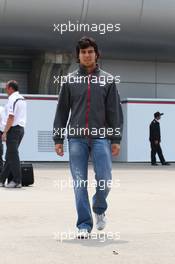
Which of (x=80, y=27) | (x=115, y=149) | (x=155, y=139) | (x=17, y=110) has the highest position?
(x=80, y=27)

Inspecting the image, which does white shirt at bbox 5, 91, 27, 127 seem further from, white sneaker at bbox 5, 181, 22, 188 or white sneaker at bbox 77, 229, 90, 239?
white sneaker at bbox 77, 229, 90, 239

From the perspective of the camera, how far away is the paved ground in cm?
561

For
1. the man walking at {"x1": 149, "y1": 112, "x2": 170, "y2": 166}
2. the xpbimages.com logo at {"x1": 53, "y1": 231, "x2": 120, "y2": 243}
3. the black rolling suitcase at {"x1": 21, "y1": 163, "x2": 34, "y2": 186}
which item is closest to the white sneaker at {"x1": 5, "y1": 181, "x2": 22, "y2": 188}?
the black rolling suitcase at {"x1": 21, "y1": 163, "x2": 34, "y2": 186}

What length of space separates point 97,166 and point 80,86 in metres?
0.73

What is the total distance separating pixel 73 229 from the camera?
23.1ft

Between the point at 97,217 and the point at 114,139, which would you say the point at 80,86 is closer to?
the point at 114,139

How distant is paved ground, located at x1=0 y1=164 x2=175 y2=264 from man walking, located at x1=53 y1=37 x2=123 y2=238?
38cm

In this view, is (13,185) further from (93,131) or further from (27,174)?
(93,131)

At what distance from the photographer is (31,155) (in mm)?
21328

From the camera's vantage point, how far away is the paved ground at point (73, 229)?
18.4ft

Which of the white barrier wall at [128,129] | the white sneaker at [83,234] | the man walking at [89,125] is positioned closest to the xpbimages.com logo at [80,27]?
the white barrier wall at [128,129]

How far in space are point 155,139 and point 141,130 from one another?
1.26m

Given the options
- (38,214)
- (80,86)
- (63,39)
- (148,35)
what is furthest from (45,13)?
(80,86)

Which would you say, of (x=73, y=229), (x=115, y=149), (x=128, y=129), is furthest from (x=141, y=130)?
(x=115, y=149)
